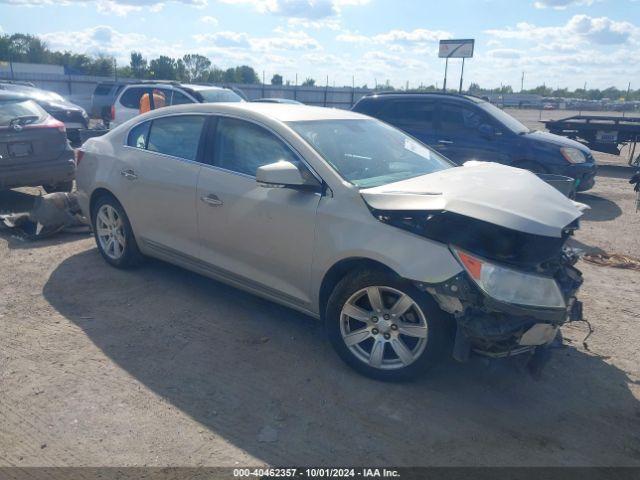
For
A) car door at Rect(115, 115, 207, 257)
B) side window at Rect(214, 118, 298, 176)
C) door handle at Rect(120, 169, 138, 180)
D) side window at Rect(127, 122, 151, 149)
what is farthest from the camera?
side window at Rect(127, 122, 151, 149)

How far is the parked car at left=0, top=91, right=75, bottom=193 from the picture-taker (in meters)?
7.40

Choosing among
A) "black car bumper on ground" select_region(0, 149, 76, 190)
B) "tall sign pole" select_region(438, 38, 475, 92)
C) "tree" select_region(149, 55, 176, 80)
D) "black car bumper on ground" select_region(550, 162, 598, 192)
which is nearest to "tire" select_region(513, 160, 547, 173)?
"black car bumper on ground" select_region(550, 162, 598, 192)

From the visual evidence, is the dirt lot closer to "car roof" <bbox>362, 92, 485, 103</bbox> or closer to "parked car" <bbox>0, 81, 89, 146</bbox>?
"car roof" <bbox>362, 92, 485, 103</bbox>

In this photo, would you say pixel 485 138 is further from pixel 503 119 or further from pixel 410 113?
pixel 410 113

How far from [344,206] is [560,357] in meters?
2.03

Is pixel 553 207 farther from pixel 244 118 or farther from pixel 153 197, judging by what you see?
pixel 153 197

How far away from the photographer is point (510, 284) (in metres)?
Answer: 3.09

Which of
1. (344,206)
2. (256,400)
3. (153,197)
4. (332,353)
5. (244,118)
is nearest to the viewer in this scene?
(256,400)

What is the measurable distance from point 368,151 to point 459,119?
18.2ft

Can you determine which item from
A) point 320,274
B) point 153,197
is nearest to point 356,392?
point 320,274

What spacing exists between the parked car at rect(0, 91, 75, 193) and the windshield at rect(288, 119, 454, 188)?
516 centimetres

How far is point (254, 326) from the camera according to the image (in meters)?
4.40

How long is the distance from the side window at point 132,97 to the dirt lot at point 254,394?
9.97 meters

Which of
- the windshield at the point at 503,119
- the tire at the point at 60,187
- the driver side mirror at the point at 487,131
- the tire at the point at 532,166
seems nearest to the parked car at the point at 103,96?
the tire at the point at 60,187
